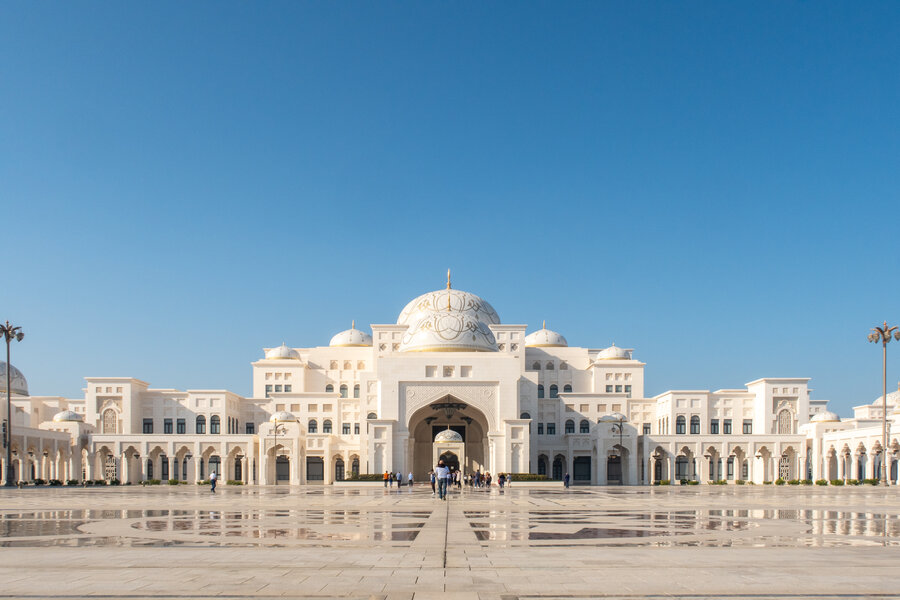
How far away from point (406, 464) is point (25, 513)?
37444mm

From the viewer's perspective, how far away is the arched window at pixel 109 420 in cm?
7012

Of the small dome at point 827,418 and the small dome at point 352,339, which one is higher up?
the small dome at point 352,339

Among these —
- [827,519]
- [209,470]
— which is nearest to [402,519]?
[827,519]

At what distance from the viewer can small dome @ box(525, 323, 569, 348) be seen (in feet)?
259

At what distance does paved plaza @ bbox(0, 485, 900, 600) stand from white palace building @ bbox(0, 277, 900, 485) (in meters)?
37.9

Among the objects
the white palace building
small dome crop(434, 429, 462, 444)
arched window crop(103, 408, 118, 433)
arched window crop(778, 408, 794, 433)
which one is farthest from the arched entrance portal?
arched window crop(778, 408, 794, 433)

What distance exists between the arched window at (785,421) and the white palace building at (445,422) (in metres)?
0.11

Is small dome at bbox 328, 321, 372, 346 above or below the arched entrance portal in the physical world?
above

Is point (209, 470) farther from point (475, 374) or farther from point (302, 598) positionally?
point (302, 598)

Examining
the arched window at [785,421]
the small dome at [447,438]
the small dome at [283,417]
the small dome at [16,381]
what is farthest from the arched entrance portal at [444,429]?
the small dome at [16,381]

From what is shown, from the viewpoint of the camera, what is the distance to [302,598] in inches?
379

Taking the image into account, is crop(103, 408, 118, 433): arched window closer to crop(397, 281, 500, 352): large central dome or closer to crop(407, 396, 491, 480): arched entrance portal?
crop(397, 281, 500, 352): large central dome

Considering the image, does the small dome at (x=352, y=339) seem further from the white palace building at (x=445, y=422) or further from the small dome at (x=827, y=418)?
the small dome at (x=827, y=418)

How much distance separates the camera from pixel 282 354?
2987 inches
